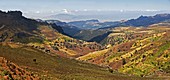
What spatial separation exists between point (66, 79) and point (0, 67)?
26146 millimetres

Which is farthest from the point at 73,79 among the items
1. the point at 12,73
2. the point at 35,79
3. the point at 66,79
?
the point at 12,73

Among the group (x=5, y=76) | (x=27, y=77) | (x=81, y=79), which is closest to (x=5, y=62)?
(x=27, y=77)

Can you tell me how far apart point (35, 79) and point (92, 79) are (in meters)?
30.8

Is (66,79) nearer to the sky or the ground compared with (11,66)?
nearer to the ground

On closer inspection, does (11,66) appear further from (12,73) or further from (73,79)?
(73,79)

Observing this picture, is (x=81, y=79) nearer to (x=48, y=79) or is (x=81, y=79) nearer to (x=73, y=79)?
(x=73, y=79)

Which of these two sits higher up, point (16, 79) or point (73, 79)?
point (16, 79)

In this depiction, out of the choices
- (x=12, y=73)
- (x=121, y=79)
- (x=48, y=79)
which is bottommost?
(x=121, y=79)

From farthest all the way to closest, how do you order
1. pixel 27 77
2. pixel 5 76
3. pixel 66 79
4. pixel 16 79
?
pixel 66 79 → pixel 27 77 → pixel 16 79 → pixel 5 76

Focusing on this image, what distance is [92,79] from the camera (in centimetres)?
7725

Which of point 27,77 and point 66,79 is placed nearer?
point 27,77

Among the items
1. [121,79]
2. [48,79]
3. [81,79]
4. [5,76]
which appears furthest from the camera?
[121,79]

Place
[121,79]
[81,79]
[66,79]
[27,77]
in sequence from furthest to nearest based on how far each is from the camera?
[121,79]
[81,79]
[66,79]
[27,77]

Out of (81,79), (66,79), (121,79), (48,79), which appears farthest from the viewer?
(121,79)
